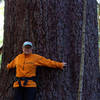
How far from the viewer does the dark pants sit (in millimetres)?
2883

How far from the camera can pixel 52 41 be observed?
3.13 meters

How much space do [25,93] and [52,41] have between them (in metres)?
1.00

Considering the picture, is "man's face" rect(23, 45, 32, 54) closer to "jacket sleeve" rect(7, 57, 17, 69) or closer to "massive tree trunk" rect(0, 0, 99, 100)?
"massive tree trunk" rect(0, 0, 99, 100)

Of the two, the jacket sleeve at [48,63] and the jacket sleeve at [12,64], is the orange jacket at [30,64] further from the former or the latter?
the jacket sleeve at [12,64]

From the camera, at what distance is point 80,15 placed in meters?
3.28

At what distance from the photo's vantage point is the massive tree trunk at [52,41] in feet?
10.2

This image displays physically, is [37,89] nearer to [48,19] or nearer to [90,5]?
[48,19]

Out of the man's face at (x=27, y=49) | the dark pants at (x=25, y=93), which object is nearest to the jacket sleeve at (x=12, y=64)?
the man's face at (x=27, y=49)

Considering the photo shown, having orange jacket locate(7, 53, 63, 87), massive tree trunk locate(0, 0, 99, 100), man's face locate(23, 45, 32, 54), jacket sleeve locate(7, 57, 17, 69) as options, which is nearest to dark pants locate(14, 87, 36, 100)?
orange jacket locate(7, 53, 63, 87)

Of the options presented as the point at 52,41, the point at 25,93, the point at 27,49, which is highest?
the point at 52,41

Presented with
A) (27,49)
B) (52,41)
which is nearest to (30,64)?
(27,49)

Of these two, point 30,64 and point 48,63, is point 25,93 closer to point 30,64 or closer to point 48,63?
point 30,64

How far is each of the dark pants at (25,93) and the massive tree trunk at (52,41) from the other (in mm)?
185

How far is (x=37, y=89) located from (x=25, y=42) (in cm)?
84
